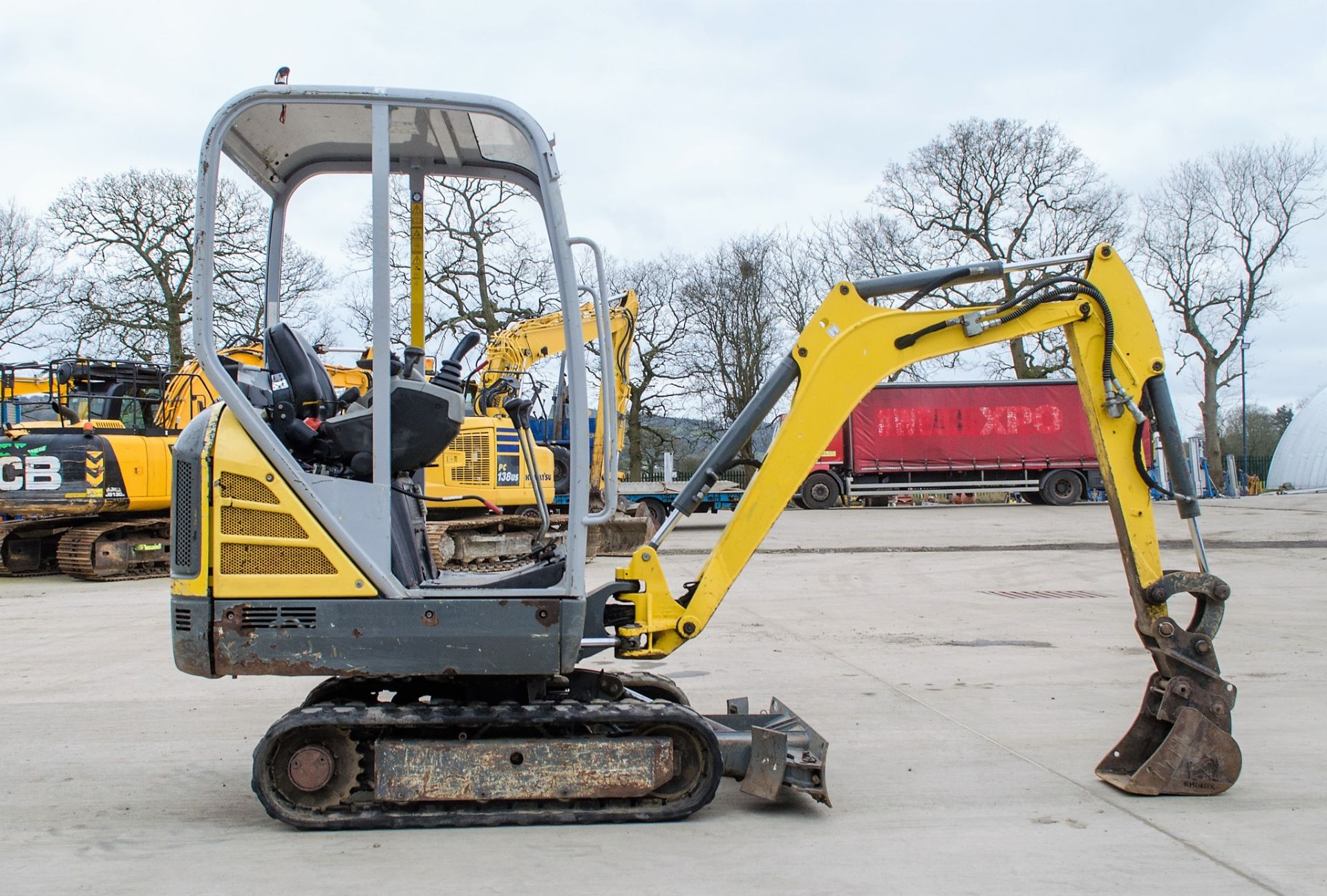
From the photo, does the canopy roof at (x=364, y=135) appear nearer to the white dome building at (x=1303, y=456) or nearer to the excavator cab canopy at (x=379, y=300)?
the excavator cab canopy at (x=379, y=300)

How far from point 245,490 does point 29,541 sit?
13426 mm

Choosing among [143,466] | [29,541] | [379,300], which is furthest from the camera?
[29,541]

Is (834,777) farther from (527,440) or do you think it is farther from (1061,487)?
(1061,487)

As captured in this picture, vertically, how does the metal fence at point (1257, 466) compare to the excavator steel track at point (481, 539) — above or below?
above

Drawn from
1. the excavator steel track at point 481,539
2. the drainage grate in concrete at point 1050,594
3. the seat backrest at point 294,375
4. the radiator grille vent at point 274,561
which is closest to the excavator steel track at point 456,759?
the radiator grille vent at point 274,561

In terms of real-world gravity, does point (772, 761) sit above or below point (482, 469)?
below

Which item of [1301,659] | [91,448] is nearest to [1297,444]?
[1301,659]

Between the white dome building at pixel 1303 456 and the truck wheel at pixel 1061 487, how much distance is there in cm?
2035

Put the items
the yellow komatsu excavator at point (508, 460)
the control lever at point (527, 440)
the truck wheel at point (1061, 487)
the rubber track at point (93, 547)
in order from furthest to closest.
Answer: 1. the truck wheel at point (1061, 487)
2. the yellow komatsu excavator at point (508, 460)
3. the rubber track at point (93, 547)
4. the control lever at point (527, 440)

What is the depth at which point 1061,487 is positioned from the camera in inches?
1197

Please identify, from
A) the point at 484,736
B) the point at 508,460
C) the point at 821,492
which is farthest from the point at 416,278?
the point at 821,492

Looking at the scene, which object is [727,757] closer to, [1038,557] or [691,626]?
[691,626]

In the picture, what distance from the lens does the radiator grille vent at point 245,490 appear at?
13.4 feet

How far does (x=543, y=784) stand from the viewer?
4.16 meters
